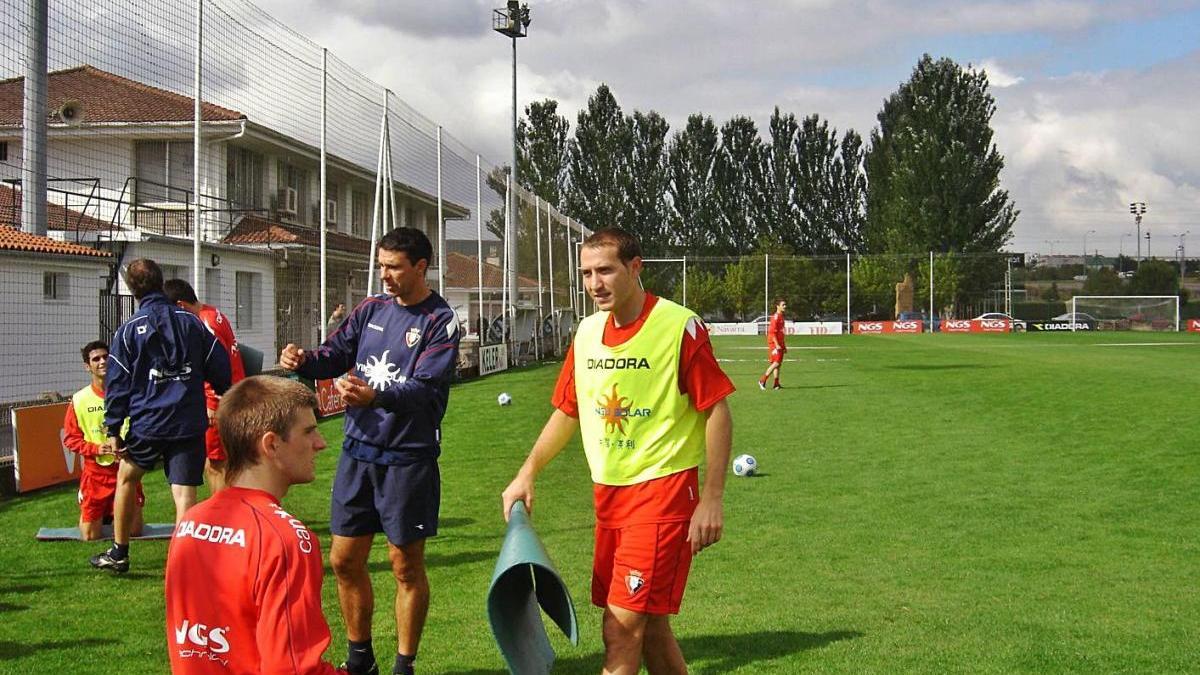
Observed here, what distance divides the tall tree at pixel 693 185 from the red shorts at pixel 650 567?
82.7 metres

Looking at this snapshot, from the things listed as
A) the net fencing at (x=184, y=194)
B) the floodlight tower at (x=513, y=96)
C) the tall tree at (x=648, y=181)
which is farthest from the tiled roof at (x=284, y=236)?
the tall tree at (x=648, y=181)

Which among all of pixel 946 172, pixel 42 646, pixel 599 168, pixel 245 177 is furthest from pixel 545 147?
pixel 42 646

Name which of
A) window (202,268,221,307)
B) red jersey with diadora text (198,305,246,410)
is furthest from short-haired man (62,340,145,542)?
window (202,268,221,307)

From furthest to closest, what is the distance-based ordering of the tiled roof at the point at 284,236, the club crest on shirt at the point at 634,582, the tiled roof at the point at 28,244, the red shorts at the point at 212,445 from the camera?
the tiled roof at the point at 284,236 < the tiled roof at the point at 28,244 < the red shorts at the point at 212,445 < the club crest on shirt at the point at 634,582

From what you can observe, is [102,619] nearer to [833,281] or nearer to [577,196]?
[833,281]

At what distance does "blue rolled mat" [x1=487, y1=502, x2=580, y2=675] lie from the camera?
409cm

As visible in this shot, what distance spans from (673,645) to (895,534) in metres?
5.04

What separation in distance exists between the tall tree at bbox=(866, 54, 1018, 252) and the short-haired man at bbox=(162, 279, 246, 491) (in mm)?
72835

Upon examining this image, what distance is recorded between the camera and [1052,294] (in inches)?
3310

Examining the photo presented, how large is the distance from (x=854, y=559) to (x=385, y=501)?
4.15 metres

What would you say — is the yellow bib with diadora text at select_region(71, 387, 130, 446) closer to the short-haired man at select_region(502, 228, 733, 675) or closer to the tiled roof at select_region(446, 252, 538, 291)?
the short-haired man at select_region(502, 228, 733, 675)

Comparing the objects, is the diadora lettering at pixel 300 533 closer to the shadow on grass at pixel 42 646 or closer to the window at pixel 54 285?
the shadow on grass at pixel 42 646

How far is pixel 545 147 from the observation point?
83750 mm

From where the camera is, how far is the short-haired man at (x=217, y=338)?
7883mm
